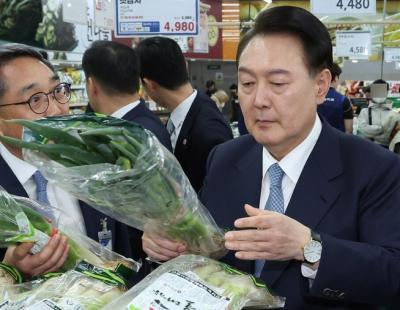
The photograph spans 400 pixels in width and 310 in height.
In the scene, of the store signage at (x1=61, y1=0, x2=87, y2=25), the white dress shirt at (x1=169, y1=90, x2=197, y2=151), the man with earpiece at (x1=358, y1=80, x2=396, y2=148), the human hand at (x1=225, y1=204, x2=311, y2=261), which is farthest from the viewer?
the man with earpiece at (x1=358, y1=80, x2=396, y2=148)

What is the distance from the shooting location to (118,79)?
2980mm

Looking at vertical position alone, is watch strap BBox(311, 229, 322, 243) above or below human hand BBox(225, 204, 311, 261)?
below

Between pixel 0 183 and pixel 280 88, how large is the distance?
3.20 ft

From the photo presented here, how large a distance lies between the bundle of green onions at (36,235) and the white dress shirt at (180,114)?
2073 mm

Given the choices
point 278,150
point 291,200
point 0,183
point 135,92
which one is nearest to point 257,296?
point 291,200

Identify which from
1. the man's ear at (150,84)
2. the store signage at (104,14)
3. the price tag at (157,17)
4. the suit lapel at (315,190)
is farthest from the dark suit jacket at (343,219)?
the store signage at (104,14)

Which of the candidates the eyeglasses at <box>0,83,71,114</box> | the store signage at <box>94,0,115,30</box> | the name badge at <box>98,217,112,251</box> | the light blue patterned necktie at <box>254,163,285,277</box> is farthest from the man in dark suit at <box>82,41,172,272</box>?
the store signage at <box>94,0,115,30</box>

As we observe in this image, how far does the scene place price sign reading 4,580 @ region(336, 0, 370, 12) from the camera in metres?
6.14

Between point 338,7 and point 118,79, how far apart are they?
4.07 metres

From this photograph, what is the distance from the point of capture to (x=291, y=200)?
58.2 inches

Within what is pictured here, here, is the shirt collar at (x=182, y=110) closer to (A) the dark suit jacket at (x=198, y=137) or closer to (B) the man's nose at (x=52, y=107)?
(A) the dark suit jacket at (x=198, y=137)

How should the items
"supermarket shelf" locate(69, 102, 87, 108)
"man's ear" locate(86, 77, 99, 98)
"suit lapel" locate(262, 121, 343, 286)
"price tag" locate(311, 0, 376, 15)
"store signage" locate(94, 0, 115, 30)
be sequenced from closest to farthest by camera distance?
"suit lapel" locate(262, 121, 343, 286) < "man's ear" locate(86, 77, 99, 98) < "store signage" locate(94, 0, 115, 30) < "price tag" locate(311, 0, 376, 15) < "supermarket shelf" locate(69, 102, 87, 108)

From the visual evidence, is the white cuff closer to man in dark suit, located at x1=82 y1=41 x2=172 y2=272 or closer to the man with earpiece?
man in dark suit, located at x1=82 y1=41 x2=172 y2=272

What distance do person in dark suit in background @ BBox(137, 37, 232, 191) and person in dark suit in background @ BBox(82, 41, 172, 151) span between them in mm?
352
